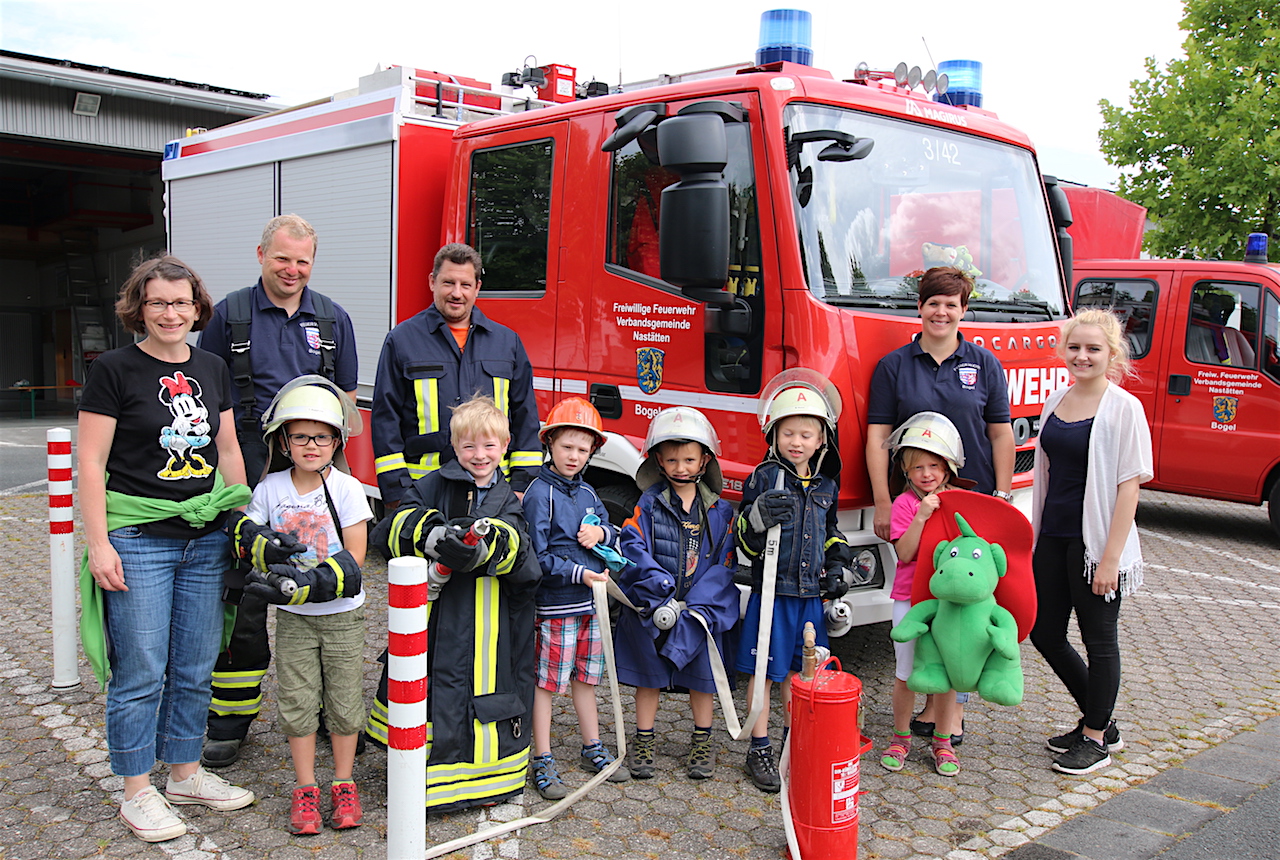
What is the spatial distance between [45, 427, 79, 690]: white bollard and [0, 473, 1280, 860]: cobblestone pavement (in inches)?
5.1

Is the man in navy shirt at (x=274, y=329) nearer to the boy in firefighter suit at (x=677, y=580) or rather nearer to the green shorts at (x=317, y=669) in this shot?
the green shorts at (x=317, y=669)

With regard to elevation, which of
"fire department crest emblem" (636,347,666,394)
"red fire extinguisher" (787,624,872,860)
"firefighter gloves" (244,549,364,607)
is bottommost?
"red fire extinguisher" (787,624,872,860)

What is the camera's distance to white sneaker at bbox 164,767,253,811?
354 cm

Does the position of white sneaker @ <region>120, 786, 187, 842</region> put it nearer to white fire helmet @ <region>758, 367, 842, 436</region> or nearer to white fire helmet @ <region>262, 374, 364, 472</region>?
white fire helmet @ <region>262, 374, 364, 472</region>

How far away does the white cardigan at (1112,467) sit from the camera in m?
3.91

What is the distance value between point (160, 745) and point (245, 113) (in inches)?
591

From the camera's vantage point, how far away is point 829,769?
316 cm

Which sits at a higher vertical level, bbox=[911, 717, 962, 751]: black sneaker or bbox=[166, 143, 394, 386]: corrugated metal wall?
bbox=[166, 143, 394, 386]: corrugated metal wall

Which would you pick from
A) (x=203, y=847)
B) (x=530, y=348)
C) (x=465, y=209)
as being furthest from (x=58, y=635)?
(x=465, y=209)

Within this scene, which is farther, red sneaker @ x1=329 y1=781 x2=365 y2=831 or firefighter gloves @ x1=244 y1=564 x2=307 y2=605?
red sneaker @ x1=329 y1=781 x2=365 y2=831

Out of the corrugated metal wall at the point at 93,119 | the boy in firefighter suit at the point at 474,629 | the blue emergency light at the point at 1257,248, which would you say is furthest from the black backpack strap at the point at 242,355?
the corrugated metal wall at the point at 93,119

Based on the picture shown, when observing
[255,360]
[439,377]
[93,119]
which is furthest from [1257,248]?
[93,119]

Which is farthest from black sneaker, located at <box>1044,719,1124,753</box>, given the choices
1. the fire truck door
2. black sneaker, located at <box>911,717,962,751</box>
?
the fire truck door

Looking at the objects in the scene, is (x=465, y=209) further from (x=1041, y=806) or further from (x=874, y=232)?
(x=1041, y=806)
